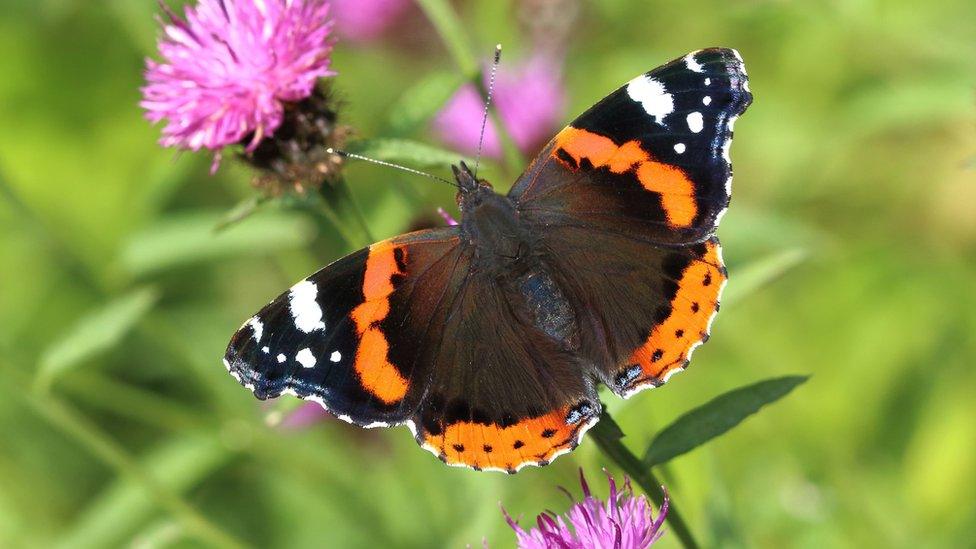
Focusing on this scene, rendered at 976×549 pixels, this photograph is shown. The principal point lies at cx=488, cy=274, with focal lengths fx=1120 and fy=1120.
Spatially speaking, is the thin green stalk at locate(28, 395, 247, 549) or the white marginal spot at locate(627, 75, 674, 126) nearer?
the white marginal spot at locate(627, 75, 674, 126)

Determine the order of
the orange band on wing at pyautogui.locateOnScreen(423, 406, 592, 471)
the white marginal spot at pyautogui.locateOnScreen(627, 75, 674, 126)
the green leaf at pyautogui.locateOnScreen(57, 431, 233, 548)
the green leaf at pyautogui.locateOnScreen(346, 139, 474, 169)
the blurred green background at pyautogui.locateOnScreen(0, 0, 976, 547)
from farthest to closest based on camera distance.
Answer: the green leaf at pyautogui.locateOnScreen(57, 431, 233, 548)
the blurred green background at pyautogui.locateOnScreen(0, 0, 976, 547)
the green leaf at pyautogui.locateOnScreen(346, 139, 474, 169)
the white marginal spot at pyautogui.locateOnScreen(627, 75, 674, 126)
the orange band on wing at pyautogui.locateOnScreen(423, 406, 592, 471)

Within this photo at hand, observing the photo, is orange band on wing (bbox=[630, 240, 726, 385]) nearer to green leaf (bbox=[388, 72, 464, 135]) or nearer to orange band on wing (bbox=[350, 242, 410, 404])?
orange band on wing (bbox=[350, 242, 410, 404])

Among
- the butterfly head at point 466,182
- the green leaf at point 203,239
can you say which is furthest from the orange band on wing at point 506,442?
the green leaf at point 203,239

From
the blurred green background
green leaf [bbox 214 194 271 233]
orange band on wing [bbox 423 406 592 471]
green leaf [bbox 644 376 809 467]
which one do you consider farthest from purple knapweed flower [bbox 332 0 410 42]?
green leaf [bbox 644 376 809 467]

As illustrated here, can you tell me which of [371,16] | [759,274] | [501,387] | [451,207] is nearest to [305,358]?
[501,387]

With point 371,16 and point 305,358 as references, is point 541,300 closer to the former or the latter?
point 305,358

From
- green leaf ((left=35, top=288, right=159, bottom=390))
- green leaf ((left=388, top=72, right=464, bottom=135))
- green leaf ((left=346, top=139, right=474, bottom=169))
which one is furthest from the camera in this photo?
green leaf ((left=35, top=288, right=159, bottom=390))

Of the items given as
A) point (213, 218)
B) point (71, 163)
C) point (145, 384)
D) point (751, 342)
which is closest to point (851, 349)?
point (751, 342)

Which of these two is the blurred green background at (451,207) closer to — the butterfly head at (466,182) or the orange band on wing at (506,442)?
the orange band on wing at (506,442)

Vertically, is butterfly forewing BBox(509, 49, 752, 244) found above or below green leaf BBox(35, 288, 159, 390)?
below
